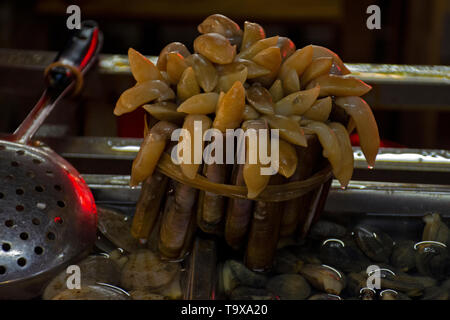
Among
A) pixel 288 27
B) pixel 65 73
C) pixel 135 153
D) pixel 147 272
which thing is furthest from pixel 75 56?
pixel 288 27

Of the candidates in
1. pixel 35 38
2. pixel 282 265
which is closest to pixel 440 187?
pixel 282 265

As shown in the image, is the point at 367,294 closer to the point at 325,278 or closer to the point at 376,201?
the point at 325,278

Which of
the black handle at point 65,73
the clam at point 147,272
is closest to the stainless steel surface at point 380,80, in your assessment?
the black handle at point 65,73

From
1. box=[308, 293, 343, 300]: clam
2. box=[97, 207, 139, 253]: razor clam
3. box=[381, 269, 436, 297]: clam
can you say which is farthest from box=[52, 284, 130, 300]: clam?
box=[381, 269, 436, 297]: clam

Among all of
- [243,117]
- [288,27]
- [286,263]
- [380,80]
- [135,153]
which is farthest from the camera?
[288,27]
